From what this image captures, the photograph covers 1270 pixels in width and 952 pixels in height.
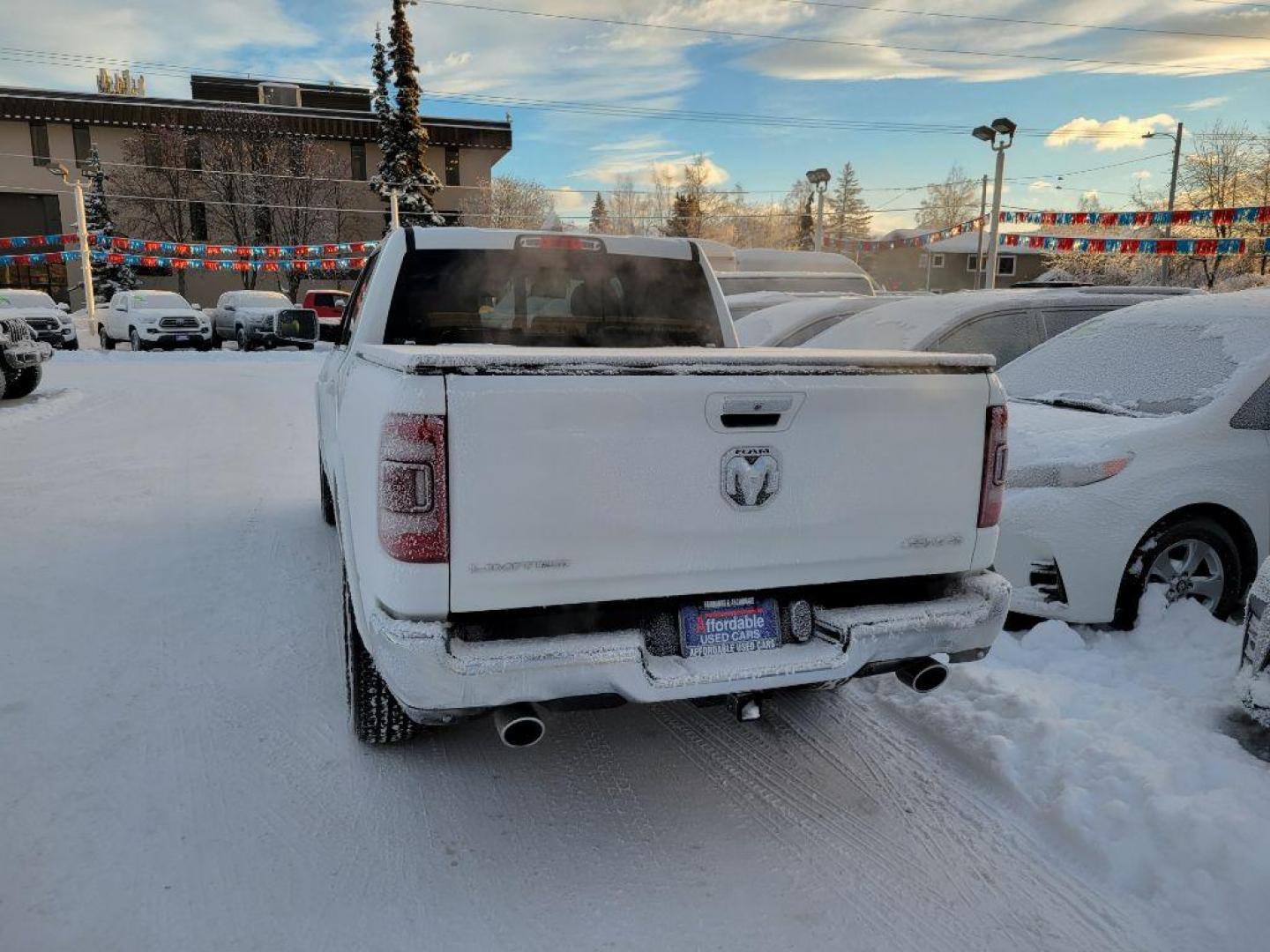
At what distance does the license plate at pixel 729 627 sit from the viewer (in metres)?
2.82

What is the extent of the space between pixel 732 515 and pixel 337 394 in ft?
7.61

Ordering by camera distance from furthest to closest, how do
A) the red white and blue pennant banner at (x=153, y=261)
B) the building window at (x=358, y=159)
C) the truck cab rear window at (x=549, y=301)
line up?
the building window at (x=358, y=159) → the red white and blue pennant banner at (x=153, y=261) → the truck cab rear window at (x=549, y=301)

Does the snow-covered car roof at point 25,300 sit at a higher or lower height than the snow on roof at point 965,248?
lower

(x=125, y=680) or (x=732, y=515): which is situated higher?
(x=732, y=515)

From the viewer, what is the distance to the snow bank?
2.72m

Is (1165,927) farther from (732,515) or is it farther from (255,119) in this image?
(255,119)

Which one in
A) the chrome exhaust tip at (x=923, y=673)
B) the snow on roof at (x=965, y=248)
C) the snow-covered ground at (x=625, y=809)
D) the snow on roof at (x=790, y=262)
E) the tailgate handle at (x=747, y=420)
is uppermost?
the snow on roof at (x=965, y=248)

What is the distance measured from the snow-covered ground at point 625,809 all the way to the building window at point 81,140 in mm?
54946

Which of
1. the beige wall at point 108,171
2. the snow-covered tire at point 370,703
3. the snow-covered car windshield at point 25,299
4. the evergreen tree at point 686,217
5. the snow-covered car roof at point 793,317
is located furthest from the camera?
the evergreen tree at point 686,217

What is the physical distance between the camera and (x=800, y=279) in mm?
17141

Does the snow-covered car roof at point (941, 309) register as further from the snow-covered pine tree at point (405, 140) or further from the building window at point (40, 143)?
the building window at point (40, 143)

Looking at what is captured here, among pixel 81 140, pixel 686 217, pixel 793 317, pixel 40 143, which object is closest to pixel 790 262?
pixel 793 317

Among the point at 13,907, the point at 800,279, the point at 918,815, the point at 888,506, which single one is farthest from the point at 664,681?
the point at 800,279

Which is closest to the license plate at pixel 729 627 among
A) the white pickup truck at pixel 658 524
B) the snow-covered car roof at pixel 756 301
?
the white pickup truck at pixel 658 524
